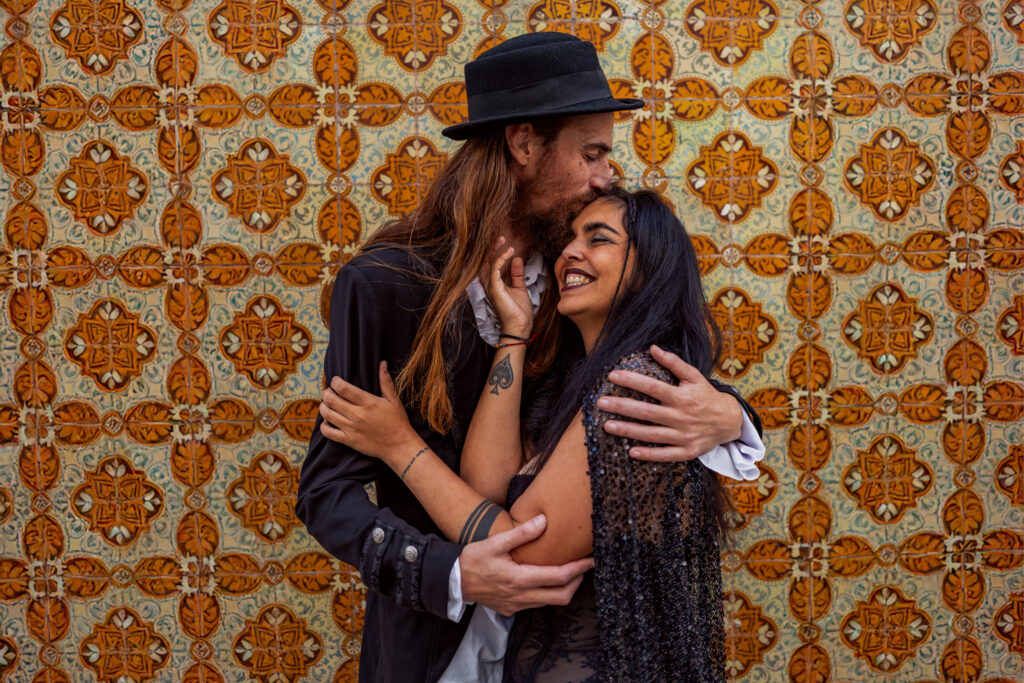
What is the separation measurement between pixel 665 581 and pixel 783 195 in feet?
4.64

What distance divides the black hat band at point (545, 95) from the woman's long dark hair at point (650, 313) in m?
0.26

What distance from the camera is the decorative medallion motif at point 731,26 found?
7.57ft

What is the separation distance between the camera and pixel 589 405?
1422mm

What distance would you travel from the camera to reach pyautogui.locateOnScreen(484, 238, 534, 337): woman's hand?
64.5 inches

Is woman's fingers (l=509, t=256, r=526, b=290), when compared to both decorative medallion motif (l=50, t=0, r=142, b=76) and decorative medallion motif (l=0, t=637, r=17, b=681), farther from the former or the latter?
decorative medallion motif (l=0, t=637, r=17, b=681)

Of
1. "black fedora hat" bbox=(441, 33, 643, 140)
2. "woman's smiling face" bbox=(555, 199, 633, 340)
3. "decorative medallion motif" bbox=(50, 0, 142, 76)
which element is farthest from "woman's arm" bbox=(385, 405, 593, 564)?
"decorative medallion motif" bbox=(50, 0, 142, 76)

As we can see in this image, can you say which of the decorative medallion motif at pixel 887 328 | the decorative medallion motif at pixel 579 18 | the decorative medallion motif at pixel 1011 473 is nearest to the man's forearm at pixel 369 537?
the decorative medallion motif at pixel 579 18

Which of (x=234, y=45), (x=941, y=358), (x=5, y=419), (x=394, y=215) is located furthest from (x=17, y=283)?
(x=941, y=358)

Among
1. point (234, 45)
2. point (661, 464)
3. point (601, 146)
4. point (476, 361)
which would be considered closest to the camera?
point (661, 464)

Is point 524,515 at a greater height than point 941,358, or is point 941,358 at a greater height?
point 941,358

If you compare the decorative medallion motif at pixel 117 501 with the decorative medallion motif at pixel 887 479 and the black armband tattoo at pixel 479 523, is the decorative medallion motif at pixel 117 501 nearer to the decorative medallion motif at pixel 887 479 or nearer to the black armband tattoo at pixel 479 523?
the black armband tattoo at pixel 479 523

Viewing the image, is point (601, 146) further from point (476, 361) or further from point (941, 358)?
point (941, 358)

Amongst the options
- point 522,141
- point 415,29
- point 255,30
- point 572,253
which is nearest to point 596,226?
point 572,253

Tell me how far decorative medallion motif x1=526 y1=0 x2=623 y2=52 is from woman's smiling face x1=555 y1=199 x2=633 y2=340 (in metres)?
0.88
